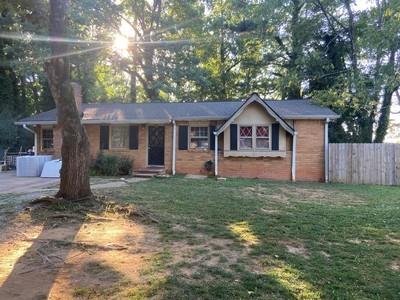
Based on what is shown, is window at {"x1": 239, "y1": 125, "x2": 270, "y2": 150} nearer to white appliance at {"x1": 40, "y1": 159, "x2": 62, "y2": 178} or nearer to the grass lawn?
the grass lawn

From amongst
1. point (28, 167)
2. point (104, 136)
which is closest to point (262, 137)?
point (104, 136)

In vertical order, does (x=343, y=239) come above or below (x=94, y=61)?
below

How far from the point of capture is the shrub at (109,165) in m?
15.2

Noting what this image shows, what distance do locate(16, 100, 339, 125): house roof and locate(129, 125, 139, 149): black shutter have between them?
55 cm

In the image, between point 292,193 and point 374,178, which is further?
point 374,178

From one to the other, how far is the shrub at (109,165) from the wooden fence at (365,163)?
28.6 feet

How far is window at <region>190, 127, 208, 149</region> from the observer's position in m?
16.0

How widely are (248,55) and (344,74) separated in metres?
8.69

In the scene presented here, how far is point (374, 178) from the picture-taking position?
14.6 meters

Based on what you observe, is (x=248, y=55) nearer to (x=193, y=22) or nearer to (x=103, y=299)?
(x=193, y=22)

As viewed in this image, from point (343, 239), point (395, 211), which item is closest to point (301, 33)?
point (395, 211)

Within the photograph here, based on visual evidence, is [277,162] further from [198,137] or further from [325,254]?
[325,254]

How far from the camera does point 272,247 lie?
5.25 metres

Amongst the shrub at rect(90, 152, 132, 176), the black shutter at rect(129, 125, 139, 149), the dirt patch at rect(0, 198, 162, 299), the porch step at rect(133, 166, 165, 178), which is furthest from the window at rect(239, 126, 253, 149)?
the dirt patch at rect(0, 198, 162, 299)
